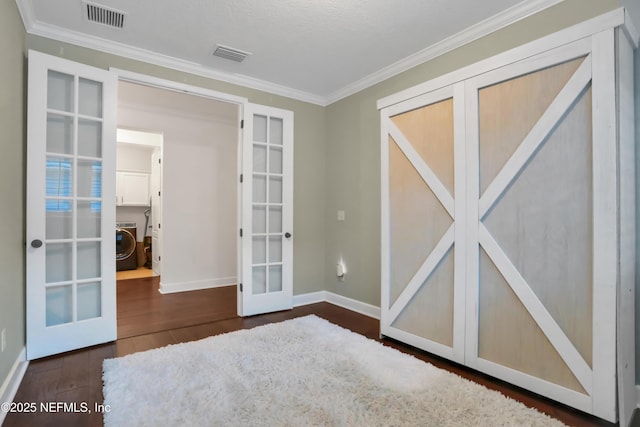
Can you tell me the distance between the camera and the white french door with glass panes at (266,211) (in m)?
3.70

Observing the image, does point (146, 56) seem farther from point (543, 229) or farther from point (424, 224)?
point (543, 229)

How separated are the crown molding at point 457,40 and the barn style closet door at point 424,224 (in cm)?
67

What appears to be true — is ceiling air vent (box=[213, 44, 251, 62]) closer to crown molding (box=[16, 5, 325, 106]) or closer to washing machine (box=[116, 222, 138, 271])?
crown molding (box=[16, 5, 325, 106])

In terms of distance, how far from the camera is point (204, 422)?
1.73m

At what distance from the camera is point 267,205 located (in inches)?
153

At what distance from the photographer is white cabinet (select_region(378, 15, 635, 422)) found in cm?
174

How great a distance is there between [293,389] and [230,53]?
9.78ft

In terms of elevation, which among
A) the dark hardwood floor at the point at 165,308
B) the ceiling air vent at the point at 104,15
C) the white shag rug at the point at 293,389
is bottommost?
the dark hardwood floor at the point at 165,308

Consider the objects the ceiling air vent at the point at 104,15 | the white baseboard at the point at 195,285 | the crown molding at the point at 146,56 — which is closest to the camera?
the ceiling air vent at the point at 104,15

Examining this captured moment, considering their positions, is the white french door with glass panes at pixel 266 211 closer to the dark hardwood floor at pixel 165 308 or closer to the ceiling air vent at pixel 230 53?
the dark hardwood floor at pixel 165 308

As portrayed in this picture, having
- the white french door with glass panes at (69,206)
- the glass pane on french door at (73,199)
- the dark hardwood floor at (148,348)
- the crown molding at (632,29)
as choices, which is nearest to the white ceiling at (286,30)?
the white french door with glass panes at (69,206)

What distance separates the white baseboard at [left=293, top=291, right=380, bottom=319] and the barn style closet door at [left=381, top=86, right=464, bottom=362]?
2.20 ft

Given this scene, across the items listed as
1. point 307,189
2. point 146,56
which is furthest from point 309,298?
point 146,56

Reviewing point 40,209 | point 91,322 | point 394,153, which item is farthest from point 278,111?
point 91,322
